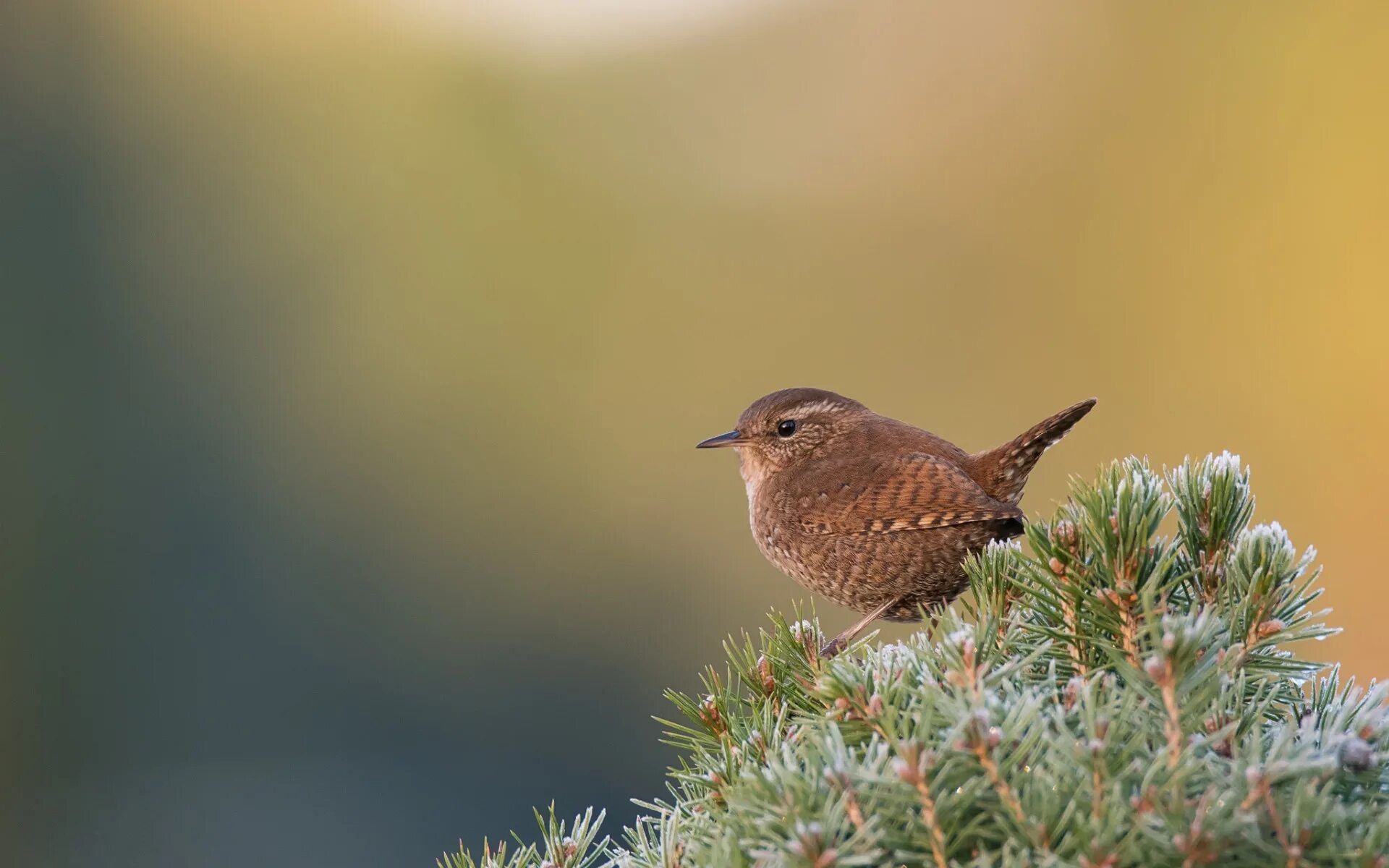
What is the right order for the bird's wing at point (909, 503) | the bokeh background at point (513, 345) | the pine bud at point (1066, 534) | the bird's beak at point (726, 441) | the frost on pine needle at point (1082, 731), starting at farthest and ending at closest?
the bokeh background at point (513, 345) → the bird's beak at point (726, 441) → the bird's wing at point (909, 503) → the pine bud at point (1066, 534) → the frost on pine needle at point (1082, 731)

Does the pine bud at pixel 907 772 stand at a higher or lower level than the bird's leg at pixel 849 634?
lower

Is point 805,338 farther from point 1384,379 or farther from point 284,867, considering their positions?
point 284,867

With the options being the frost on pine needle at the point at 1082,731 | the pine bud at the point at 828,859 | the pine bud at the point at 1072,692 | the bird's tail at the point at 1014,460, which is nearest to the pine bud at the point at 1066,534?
the frost on pine needle at the point at 1082,731

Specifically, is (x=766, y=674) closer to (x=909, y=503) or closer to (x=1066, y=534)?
(x=1066, y=534)

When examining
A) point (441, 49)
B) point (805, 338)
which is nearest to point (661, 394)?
point (805, 338)

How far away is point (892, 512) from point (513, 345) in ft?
38.4

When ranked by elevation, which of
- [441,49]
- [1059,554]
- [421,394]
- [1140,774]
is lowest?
[1140,774]

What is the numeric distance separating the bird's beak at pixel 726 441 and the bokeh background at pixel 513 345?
215 inches

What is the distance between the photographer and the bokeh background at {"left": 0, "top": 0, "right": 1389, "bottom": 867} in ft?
34.1

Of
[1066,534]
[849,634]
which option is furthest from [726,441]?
[1066,534]

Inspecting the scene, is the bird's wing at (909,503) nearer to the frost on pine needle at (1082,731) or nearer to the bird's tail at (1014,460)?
the bird's tail at (1014,460)

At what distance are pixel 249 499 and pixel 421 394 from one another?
2.43 meters

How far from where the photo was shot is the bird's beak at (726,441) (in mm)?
3512

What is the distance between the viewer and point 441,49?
17562mm
